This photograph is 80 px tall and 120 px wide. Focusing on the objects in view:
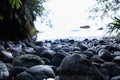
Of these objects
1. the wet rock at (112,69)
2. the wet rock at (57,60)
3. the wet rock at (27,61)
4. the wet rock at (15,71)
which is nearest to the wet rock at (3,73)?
the wet rock at (15,71)

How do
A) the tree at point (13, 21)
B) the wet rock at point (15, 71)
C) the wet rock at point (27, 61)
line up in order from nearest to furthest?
1. the wet rock at point (15, 71)
2. the wet rock at point (27, 61)
3. the tree at point (13, 21)

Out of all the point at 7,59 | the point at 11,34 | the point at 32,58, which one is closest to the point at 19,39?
the point at 11,34

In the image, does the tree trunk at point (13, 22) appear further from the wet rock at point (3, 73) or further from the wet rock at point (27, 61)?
the wet rock at point (3, 73)

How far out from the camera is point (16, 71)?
5.89 meters

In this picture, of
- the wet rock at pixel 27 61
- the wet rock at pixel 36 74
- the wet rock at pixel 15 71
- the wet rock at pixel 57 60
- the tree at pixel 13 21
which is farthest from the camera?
the tree at pixel 13 21

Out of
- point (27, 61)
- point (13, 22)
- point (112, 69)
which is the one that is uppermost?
point (13, 22)

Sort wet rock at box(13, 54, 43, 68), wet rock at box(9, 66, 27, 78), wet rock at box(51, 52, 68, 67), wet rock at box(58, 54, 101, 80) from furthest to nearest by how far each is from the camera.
Answer: wet rock at box(51, 52, 68, 67) → wet rock at box(13, 54, 43, 68) → wet rock at box(9, 66, 27, 78) → wet rock at box(58, 54, 101, 80)

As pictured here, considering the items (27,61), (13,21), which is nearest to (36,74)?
(27,61)

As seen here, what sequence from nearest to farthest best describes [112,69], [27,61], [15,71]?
[15,71] < [112,69] < [27,61]

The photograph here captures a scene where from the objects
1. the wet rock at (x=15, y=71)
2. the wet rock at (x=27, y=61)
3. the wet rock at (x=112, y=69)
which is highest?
the wet rock at (x=27, y=61)

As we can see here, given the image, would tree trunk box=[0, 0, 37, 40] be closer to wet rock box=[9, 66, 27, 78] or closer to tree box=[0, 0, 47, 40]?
tree box=[0, 0, 47, 40]

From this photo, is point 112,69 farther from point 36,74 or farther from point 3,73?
point 3,73

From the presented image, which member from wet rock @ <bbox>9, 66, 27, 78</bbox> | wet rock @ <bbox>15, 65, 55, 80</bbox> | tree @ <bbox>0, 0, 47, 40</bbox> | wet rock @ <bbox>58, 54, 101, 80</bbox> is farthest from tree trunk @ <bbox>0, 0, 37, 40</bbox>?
wet rock @ <bbox>58, 54, 101, 80</bbox>

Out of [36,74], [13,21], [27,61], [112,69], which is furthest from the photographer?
[13,21]
